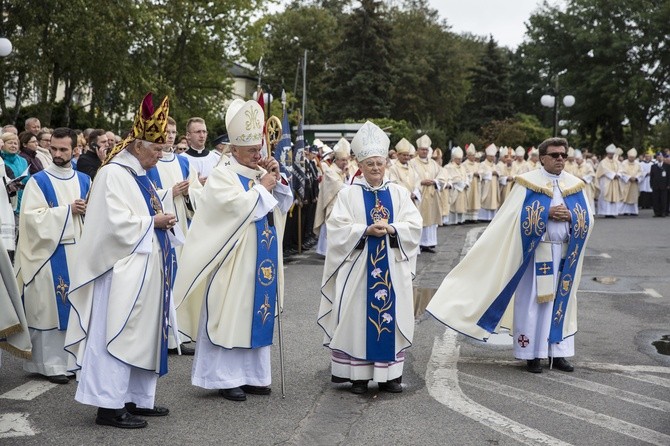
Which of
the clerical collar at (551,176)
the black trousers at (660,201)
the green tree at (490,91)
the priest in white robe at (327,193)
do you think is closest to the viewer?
the clerical collar at (551,176)

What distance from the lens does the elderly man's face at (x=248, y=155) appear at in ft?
25.3

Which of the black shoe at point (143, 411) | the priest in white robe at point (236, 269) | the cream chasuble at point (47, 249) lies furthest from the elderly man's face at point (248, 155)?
the black shoe at point (143, 411)

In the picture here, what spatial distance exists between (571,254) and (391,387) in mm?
2152

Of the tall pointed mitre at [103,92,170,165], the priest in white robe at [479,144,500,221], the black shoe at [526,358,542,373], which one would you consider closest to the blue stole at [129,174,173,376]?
the tall pointed mitre at [103,92,170,165]

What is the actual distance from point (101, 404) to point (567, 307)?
4.15 m

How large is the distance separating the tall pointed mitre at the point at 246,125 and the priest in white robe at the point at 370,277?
85 centimetres

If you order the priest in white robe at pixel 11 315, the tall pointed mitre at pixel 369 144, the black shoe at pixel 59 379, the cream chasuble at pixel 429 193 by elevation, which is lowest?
the black shoe at pixel 59 379

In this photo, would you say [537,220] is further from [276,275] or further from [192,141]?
[192,141]

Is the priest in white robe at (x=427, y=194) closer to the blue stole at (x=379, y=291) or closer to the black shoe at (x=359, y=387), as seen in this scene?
the blue stole at (x=379, y=291)

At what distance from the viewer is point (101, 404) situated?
650cm

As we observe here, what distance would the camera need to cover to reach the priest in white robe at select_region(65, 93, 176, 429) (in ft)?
21.6

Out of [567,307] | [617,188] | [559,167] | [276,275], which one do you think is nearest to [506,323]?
[567,307]

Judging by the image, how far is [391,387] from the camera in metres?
7.77

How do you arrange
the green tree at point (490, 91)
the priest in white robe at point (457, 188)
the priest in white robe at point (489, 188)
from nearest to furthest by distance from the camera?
the priest in white robe at point (457, 188) → the priest in white robe at point (489, 188) → the green tree at point (490, 91)
